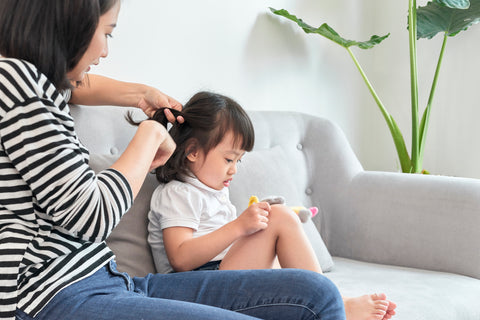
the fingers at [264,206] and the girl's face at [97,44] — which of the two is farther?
the fingers at [264,206]

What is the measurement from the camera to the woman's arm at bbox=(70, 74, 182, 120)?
1.40 metres

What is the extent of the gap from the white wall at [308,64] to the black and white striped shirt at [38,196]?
0.86 meters

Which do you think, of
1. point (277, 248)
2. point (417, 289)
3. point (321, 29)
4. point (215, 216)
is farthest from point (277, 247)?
point (321, 29)

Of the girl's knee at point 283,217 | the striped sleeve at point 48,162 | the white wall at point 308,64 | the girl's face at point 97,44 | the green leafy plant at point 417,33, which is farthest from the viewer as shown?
the green leafy plant at point 417,33

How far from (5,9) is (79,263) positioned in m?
0.43

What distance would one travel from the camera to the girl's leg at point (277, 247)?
1311mm

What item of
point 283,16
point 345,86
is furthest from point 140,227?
point 345,86

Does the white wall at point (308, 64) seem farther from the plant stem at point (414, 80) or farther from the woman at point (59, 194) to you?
the woman at point (59, 194)

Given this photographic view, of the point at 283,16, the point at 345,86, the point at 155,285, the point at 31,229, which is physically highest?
the point at 283,16

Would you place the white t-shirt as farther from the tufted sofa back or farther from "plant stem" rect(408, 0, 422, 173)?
"plant stem" rect(408, 0, 422, 173)

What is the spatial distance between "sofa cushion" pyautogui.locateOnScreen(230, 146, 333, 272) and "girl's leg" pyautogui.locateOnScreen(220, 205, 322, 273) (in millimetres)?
270

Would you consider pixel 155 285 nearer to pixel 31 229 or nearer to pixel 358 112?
pixel 31 229

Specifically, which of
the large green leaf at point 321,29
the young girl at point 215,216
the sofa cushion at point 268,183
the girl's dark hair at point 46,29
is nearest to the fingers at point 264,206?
the young girl at point 215,216

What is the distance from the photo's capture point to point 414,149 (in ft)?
8.42
